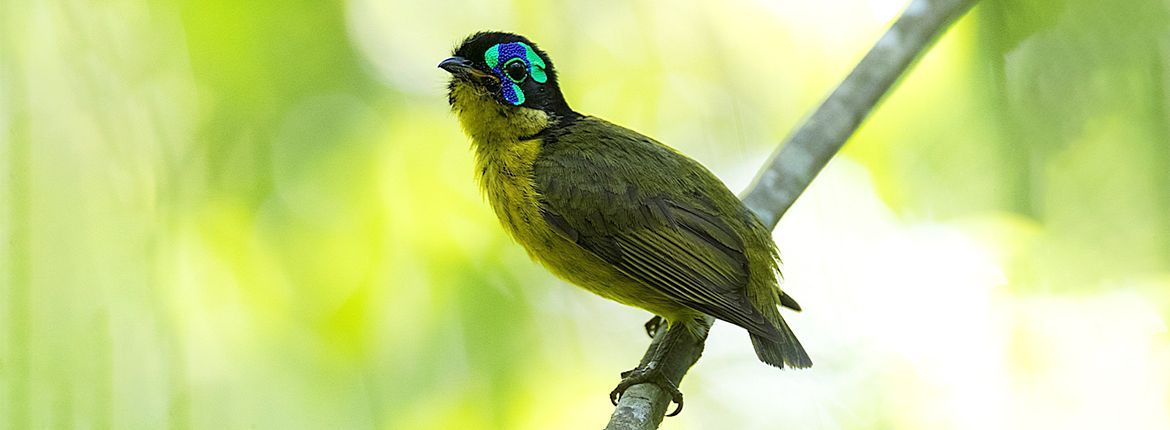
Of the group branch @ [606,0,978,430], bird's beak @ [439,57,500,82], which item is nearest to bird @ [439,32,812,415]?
bird's beak @ [439,57,500,82]

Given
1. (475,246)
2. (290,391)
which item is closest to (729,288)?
(475,246)

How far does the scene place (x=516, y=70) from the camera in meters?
1.77

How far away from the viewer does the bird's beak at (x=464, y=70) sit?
1718 millimetres

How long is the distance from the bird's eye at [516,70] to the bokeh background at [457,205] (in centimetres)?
31

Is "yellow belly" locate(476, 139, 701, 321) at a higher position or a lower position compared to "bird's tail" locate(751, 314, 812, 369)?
lower

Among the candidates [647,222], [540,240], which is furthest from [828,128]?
[540,240]

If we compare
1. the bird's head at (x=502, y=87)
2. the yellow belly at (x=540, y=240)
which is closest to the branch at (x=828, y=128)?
the yellow belly at (x=540, y=240)

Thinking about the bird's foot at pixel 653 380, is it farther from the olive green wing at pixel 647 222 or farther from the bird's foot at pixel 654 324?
the bird's foot at pixel 654 324

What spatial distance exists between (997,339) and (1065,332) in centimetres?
16

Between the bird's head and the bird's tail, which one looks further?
the bird's head

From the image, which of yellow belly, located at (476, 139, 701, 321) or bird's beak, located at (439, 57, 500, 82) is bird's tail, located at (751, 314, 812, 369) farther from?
bird's beak, located at (439, 57, 500, 82)

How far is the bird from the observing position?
5.50 feet

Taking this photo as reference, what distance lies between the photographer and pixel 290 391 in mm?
2135

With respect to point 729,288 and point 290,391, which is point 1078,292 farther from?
point 290,391
